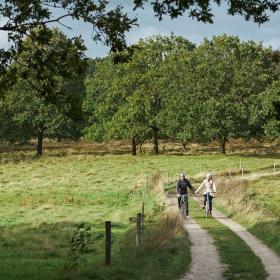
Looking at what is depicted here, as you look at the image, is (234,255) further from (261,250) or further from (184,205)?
(184,205)

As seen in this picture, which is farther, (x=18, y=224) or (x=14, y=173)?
(x=14, y=173)

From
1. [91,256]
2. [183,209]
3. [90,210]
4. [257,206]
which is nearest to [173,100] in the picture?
[90,210]

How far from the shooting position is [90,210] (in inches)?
1158

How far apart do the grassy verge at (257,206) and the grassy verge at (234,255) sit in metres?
0.96

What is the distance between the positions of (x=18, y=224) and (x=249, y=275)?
14810 millimetres

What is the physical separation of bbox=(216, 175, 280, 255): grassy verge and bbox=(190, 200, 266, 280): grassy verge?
0.96 m

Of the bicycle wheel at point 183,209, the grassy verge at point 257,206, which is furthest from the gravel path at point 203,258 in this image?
the bicycle wheel at point 183,209

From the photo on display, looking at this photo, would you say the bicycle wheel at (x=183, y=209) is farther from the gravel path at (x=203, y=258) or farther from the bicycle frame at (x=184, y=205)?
the gravel path at (x=203, y=258)

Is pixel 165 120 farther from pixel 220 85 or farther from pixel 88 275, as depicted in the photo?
pixel 88 275

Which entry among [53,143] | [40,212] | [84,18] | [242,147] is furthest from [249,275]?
[53,143]

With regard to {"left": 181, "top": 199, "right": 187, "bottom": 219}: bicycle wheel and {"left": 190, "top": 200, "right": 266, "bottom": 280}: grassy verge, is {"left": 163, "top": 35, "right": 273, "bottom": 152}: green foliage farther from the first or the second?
{"left": 190, "top": 200, "right": 266, "bottom": 280}: grassy verge

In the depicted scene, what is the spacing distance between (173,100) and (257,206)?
123 ft

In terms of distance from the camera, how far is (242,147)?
7525 cm

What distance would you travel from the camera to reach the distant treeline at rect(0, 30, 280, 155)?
196 ft
